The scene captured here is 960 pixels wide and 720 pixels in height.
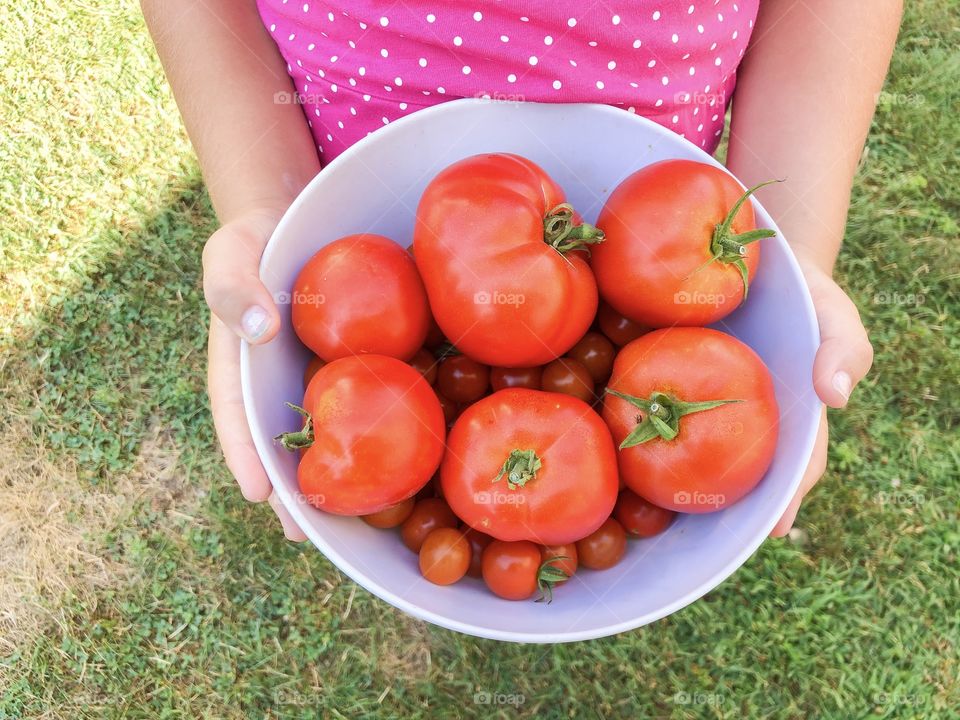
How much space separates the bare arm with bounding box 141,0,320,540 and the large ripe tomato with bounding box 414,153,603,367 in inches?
17.0

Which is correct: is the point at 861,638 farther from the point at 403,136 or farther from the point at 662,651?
the point at 403,136

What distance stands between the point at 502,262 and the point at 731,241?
348mm

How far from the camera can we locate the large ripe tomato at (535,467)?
3.73 feet

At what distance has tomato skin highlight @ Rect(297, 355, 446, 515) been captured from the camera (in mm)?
1132

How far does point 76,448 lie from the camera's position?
8.14 feet

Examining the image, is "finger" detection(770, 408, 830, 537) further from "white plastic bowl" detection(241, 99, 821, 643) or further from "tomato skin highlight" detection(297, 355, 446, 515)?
"tomato skin highlight" detection(297, 355, 446, 515)

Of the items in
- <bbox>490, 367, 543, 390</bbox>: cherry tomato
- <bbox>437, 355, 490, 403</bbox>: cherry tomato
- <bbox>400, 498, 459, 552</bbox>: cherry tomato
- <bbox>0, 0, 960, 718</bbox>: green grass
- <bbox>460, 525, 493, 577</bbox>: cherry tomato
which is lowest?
<bbox>0, 0, 960, 718</bbox>: green grass

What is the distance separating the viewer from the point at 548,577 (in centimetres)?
122

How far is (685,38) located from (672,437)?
0.76 meters

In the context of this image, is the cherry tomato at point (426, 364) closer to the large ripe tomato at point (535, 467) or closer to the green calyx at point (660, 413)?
the large ripe tomato at point (535, 467)

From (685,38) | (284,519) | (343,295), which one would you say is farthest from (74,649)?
(685,38)

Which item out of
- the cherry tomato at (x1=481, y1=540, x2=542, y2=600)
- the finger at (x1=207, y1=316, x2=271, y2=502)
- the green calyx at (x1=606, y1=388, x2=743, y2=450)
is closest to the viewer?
the green calyx at (x1=606, y1=388, x2=743, y2=450)

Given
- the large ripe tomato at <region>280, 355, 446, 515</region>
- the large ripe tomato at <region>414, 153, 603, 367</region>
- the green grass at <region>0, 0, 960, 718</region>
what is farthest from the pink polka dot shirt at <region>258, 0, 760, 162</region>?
the green grass at <region>0, 0, 960, 718</region>

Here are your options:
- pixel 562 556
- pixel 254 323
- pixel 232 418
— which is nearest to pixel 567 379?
pixel 562 556
